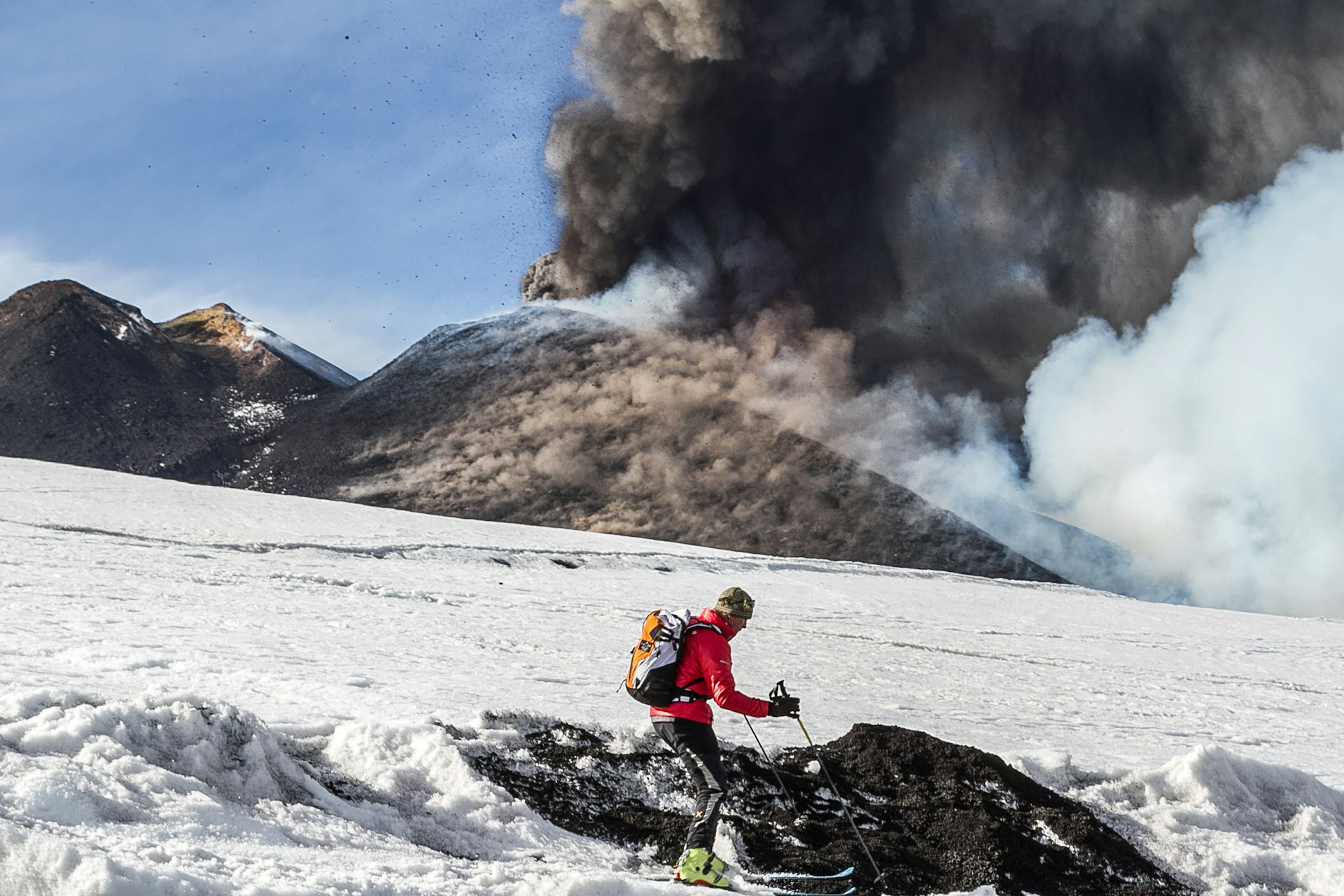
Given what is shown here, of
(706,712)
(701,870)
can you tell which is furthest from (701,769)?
(701,870)

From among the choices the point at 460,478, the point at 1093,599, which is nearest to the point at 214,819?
the point at 1093,599

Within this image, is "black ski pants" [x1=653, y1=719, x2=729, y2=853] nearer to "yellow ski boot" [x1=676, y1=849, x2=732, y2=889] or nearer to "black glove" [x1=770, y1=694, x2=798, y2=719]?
"yellow ski boot" [x1=676, y1=849, x2=732, y2=889]

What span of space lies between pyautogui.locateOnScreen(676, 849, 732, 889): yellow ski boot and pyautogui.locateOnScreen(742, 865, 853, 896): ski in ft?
1.04

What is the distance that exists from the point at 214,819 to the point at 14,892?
37.9 inches

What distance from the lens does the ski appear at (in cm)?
526

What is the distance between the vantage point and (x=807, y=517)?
103 feet

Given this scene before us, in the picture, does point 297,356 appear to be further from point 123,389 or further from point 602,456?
point 602,456

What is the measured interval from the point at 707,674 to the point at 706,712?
0.86 ft

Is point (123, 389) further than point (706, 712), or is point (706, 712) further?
point (123, 389)

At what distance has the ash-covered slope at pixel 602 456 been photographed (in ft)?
101

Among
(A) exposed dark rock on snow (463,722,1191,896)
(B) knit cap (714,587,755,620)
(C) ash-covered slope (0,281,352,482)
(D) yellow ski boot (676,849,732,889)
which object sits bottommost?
(D) yellow ski boot (676,849,732,889)

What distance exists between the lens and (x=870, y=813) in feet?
20.4

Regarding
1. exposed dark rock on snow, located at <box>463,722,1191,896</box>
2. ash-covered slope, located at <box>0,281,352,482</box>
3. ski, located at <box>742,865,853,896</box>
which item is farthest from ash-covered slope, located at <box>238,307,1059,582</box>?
ski, located at <box>742,865,853,896</box>

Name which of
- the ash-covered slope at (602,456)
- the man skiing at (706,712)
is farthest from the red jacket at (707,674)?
the ash-covered slope at (602,456)
